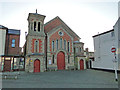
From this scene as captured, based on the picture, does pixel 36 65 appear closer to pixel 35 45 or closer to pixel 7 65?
pixel 35 45

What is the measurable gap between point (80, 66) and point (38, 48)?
41.2ft

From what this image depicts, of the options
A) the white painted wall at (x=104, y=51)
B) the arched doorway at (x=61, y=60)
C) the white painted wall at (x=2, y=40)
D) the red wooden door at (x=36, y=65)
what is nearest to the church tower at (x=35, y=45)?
the red wooden door at (x=36, y=65)

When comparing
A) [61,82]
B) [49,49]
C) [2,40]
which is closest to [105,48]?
[49,49]

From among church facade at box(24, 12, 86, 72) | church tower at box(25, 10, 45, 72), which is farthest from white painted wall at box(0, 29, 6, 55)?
church tower at box(25, 10, 45, 72)

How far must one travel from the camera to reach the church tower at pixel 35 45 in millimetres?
19923

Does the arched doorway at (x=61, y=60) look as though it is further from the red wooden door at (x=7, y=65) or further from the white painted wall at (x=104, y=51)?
the red wooden door at (x=7, y=65)

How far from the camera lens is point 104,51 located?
22656 mm

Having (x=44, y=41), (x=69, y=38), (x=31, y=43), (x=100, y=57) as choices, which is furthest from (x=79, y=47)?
(x=31, y=43)

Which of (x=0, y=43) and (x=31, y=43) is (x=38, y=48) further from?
(x=0, y=43)

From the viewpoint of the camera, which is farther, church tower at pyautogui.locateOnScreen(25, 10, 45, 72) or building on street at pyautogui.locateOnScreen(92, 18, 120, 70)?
building on street at pyautogui.locateOnScreen(92, 18, 120, 70)

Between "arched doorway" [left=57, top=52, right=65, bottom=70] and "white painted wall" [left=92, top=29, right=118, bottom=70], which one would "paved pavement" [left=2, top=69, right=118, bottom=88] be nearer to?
"white painted wall" [left=92, top=29, right=118, bottom=70]

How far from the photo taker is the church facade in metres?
20.5

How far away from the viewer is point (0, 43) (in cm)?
2364

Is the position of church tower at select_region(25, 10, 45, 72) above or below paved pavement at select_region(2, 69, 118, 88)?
above
